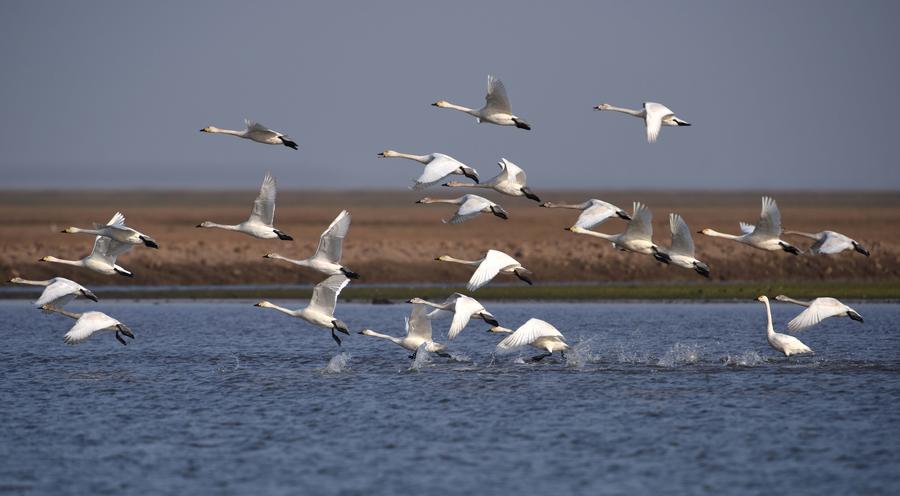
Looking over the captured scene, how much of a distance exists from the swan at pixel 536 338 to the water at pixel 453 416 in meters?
0.47

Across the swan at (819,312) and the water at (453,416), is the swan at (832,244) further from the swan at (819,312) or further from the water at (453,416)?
the water at (453,416)

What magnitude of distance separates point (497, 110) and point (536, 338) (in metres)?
3.93

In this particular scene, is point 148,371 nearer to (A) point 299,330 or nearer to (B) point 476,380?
(B) point 476,380

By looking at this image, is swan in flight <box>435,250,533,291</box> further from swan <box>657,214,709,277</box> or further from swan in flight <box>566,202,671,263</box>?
swan <box>657,214,709,277</box>

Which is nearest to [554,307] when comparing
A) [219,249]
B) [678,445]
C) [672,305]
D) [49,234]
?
[672,305]

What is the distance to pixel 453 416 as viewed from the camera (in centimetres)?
2052

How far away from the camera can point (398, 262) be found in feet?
169

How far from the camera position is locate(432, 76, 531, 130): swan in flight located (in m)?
23.4

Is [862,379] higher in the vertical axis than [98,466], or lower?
higher

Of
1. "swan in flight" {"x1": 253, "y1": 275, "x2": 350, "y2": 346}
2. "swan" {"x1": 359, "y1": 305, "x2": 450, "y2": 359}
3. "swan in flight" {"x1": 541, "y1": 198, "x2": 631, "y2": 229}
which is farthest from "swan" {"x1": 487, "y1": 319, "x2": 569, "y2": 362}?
"swan in flight" {"x1": 253, "y1": 275, "x2": 350, "y2": 346}

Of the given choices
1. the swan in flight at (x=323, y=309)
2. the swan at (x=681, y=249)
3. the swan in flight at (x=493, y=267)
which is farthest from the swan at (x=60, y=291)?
the swan at (x=681, y=249)

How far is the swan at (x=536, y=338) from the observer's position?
23.4 m

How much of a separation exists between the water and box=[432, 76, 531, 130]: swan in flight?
4437 millimetres

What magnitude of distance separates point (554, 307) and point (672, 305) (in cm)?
348
